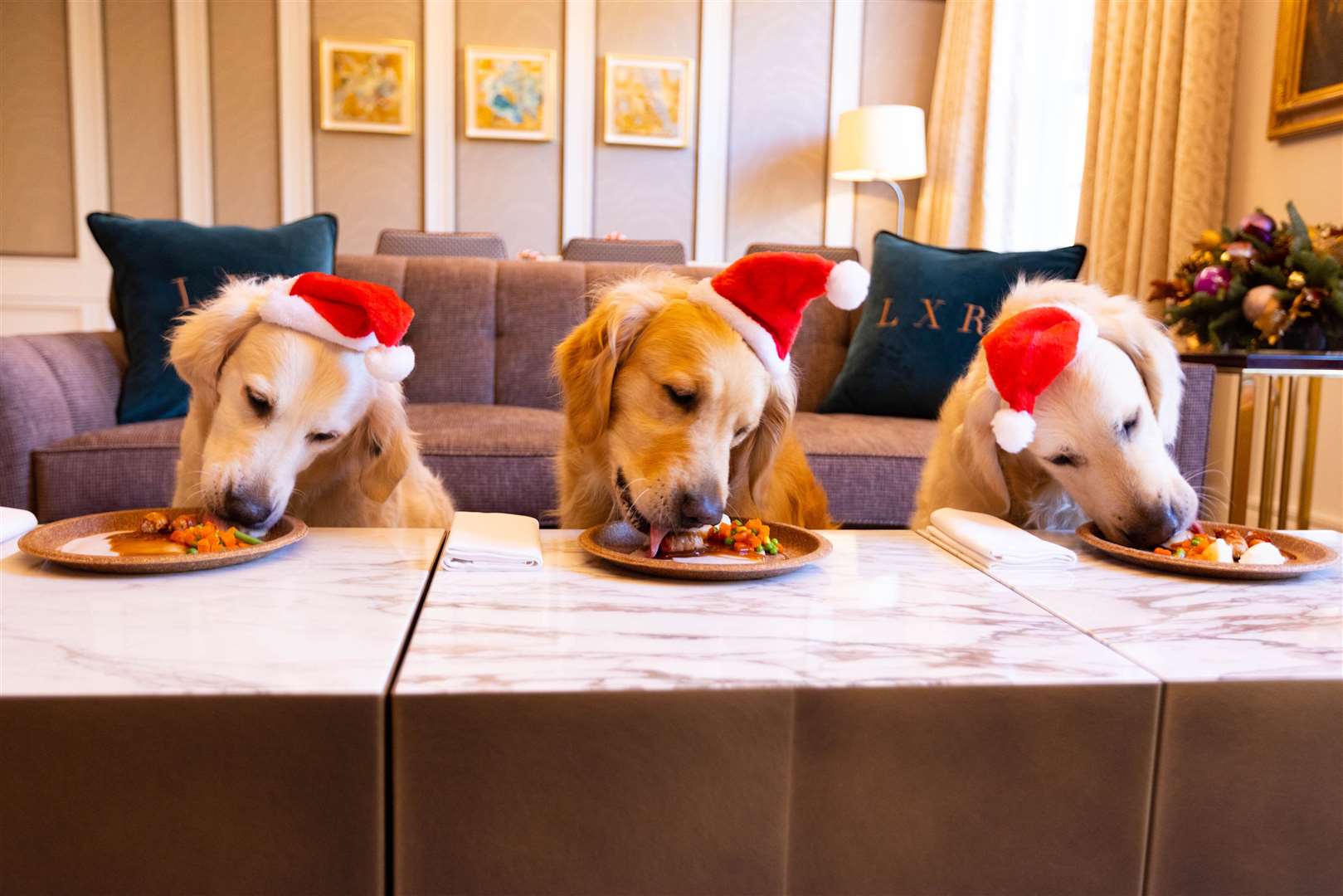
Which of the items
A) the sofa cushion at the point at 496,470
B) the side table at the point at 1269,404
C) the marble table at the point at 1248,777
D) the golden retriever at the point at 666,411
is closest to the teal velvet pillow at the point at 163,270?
the sofa cushion at the point at 496,470

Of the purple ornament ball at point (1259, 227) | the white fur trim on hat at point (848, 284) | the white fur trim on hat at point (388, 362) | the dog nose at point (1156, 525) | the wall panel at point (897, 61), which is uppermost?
the wall panel at point (897, 61)

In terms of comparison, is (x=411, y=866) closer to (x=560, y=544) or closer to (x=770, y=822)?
(x=770, y=822)

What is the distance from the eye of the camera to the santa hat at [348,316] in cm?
152

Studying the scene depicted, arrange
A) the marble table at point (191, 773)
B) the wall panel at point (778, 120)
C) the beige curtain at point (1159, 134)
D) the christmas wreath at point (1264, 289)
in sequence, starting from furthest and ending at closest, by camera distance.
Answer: the wall panel at point (778, 120), the beige curtain at point (1159, 134), the christmas wreath at point (1264, 289), the marble table at point (191, 773)

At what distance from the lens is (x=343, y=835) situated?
869 millimetres

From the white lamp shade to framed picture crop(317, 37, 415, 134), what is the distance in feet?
8.91

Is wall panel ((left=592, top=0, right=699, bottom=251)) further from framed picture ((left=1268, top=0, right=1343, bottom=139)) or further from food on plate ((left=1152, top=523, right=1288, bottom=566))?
Answer: food on plate ((left=1152, top=523, right=1288, bottom=566))

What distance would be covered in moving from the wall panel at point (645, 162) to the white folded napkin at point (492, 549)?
17.1 ft

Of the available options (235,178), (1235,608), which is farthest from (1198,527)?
(235,178)

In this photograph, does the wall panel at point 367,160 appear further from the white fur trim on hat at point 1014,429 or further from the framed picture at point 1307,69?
the white fur trim on hat at point 1014,429

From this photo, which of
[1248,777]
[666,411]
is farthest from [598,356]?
[1248,777]

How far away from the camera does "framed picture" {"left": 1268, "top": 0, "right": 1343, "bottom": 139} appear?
348 centimetres

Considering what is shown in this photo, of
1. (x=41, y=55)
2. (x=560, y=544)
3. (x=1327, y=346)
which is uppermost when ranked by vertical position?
(x=41, y=55)

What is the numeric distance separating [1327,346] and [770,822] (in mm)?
2796
